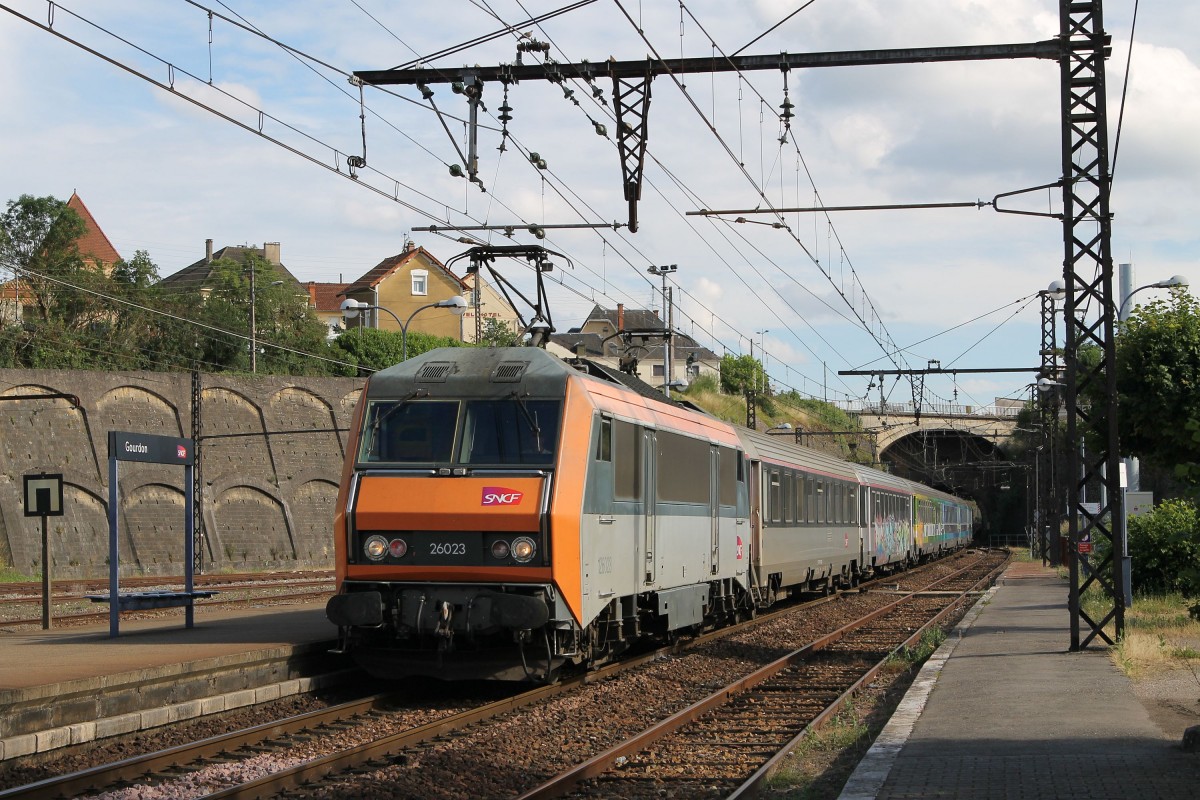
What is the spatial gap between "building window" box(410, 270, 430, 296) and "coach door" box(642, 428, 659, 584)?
69724 millimetres

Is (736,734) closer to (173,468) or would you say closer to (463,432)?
(463,432)

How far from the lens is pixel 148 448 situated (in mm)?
15078

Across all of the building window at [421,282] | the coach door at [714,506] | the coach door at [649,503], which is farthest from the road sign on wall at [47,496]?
the building window at [421,282]

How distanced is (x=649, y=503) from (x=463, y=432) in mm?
2810

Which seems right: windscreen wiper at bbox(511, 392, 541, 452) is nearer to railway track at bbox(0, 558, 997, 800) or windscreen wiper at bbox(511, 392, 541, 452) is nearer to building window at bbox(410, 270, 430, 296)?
railway track at bbox(0, 558, 997, 800)

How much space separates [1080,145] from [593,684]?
26.9 ft

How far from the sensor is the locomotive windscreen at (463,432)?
12.2 meters

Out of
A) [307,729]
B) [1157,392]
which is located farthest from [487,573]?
[1157,392]

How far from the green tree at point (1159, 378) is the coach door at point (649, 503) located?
31.2ft

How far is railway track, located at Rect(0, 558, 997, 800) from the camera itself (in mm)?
8562

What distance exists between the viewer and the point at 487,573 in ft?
38.7

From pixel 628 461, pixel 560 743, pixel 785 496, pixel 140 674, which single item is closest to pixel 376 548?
pixel 140 674

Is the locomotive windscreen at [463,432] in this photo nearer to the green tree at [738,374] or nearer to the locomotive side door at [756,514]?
the locomotive side door at [756,514]

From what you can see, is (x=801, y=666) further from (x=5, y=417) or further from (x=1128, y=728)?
(x=5, y=417)
